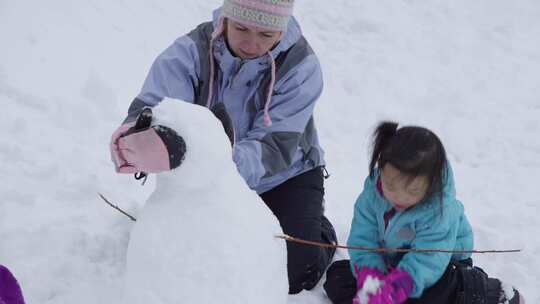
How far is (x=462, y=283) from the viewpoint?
179 cm

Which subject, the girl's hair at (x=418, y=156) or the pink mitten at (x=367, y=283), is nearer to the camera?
the girl's hair at (x=418, y=156)

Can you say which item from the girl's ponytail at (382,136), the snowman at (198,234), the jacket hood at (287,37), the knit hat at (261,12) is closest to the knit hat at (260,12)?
the knit hat at (261,12)

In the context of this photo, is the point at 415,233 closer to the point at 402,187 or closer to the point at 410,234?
the point at 410,234

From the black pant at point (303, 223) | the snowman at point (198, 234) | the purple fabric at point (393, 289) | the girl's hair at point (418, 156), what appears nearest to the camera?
the snowman at point (198, 234)

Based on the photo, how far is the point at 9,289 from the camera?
1309 millimetres

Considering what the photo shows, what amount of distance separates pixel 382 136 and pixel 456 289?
57 cm

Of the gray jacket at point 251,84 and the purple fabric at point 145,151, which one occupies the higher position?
the purple fabric at point 145,151

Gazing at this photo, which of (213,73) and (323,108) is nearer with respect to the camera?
(213,73)

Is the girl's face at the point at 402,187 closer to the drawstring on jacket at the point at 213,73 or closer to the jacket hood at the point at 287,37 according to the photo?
the drawstring on jacket at the point at 213,73

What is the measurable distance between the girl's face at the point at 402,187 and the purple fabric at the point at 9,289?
42.1 inches

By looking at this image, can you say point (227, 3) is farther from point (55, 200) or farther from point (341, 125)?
point (341, 125)

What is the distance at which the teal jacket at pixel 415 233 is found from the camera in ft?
5.57

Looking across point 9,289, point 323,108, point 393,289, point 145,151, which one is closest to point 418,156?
point 393,289

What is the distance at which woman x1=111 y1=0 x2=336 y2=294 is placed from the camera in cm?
165
